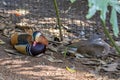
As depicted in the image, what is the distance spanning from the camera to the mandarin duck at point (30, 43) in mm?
3559

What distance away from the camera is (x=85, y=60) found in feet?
12.1

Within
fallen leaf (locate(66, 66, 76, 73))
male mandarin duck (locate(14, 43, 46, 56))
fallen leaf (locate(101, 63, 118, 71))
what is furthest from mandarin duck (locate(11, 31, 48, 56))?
fallen leaf (locate(101, 63, 118, 71))

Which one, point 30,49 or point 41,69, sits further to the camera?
point 30,49

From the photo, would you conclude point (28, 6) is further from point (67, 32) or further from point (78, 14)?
point (67, 32)

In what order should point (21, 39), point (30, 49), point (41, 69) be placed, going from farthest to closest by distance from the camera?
point (21, 39) < point (30, 49) < point (41, 69)

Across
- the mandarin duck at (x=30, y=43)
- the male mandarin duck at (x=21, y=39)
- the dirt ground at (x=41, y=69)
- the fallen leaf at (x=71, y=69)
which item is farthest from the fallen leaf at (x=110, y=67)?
the male mandarin duck at (x=21, y=39)

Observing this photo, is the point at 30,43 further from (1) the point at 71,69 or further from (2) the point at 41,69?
(1) the point at 71,69

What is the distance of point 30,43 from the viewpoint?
3.62 meters

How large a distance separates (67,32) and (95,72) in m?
1.23

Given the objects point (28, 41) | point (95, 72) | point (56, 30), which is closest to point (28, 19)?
point (56, 30)

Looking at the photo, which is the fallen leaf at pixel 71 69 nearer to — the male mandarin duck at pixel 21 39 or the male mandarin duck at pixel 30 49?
the male mandarin duck at pixel 30 49

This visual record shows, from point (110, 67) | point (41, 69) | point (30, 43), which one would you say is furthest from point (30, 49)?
point (110, 67)

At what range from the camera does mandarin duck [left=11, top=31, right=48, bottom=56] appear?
3.56 m

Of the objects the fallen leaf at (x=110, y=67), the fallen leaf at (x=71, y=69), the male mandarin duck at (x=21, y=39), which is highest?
the male mandarin duck at (x=21, y=39)
